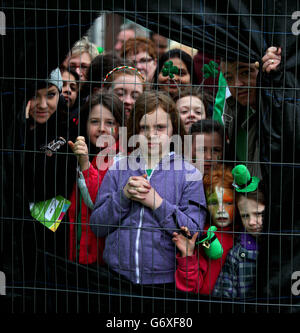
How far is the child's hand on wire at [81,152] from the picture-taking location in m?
3.26

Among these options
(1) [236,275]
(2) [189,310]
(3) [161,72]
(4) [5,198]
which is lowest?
(2) [189,310]

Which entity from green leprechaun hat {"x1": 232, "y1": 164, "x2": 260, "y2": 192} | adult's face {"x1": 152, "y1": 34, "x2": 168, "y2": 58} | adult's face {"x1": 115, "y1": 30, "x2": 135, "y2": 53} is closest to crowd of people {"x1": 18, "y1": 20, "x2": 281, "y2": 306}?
green leprechaun hat {"x1": 232, "y1": 164, "x2": 260, "y2": 192}

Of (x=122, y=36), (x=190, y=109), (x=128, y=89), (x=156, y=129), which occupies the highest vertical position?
(x=122, y=36)

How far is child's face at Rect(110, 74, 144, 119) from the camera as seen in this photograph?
3287 mm

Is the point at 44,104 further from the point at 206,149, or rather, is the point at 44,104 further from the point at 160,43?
the point at 206,149

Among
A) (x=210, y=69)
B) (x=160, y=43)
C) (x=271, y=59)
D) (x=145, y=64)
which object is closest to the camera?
(x=271, y=59)

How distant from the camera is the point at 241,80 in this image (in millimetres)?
3270

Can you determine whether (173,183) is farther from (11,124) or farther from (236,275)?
(11,124)

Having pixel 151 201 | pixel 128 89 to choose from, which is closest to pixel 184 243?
pixel 151 201

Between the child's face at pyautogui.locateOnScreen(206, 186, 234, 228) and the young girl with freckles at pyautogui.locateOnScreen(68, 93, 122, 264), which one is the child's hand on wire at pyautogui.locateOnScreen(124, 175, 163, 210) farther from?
the child's face at pyautogui.locateOnScreen(206, 186, 234, 228)

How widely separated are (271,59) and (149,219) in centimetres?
121

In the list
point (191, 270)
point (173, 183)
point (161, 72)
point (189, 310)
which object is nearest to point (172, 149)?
point (173, 183)

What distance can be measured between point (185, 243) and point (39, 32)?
1602mm

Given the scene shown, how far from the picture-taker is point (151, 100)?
10.5ft
